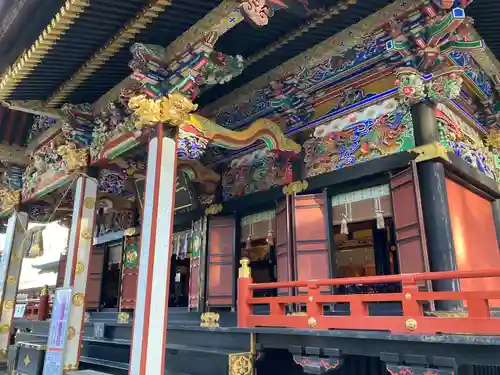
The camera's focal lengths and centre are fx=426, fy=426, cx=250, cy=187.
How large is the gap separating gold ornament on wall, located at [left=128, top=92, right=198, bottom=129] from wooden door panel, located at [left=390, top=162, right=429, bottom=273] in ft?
10.8

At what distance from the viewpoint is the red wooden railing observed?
13.5ft

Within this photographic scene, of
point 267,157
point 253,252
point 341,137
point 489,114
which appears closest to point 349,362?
point 341,137

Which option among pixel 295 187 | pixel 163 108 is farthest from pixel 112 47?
pixel 295 187

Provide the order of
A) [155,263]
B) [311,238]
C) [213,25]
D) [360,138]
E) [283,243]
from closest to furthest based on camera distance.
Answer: [155,263]
[213,25]
[360,138]
[311,238]
[283,243]

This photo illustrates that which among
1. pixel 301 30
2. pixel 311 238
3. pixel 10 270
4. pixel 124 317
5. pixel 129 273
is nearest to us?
pixel 301 30

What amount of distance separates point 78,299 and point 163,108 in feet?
13.3

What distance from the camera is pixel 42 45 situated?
6.25 m

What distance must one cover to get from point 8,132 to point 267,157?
712 cm

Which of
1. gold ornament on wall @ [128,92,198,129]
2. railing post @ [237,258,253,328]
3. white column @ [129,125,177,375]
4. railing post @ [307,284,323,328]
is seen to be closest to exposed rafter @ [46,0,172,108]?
gold ornament on wall @ [128,92,198,129]

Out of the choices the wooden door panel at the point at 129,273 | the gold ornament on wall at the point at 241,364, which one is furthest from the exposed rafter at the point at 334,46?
the wooden door panel at the point at 129,273

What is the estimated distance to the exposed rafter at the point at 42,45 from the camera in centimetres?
545

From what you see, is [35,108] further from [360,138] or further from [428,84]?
[428,84]

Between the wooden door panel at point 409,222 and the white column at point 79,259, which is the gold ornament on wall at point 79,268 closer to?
the white column at point 79,259

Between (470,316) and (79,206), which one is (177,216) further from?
(470,316)
